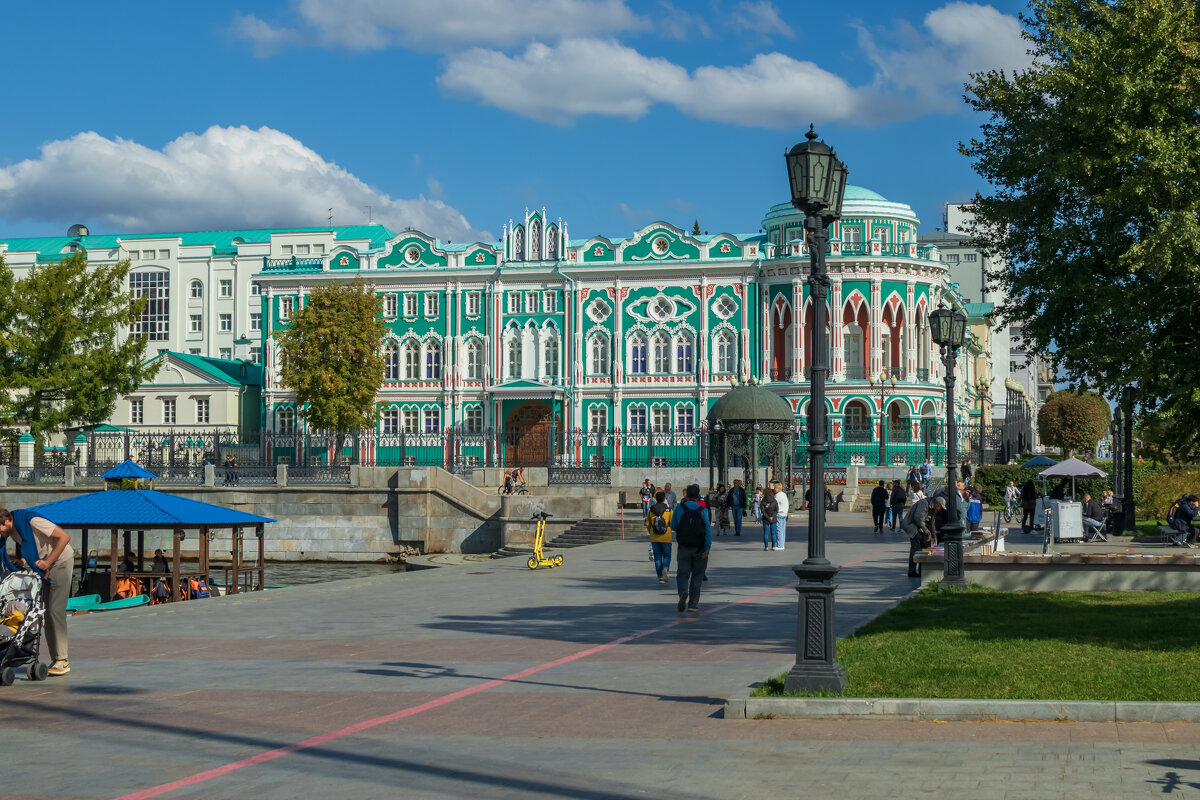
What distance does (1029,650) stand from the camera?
522 inches

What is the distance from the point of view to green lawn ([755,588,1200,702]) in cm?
1110

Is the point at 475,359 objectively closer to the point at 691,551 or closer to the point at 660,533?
the point at 660,533

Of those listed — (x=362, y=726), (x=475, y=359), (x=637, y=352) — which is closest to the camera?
(x=362, y=726)

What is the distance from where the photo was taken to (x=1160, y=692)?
10719mm

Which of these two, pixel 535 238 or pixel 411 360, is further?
pixel 411 360

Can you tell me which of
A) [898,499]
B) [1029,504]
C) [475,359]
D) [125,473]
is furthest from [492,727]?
[475,359]

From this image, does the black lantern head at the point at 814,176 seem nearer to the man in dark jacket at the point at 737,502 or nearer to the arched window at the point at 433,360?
the man in dark jacket at the point at 737,502

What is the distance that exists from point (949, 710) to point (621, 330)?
2287 inches

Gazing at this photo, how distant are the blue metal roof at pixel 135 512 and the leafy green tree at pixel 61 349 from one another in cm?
3017

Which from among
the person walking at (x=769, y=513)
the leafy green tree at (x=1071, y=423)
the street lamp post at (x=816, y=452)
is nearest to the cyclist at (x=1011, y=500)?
the person walking at (x=769, y=513)

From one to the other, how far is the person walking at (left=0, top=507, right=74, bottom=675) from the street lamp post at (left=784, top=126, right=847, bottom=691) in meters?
7.20

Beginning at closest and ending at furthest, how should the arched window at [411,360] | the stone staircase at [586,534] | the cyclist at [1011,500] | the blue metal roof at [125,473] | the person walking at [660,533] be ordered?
1. the person walking at [660,533]
2. the blue metal roof at [125,473]
3. the stone staircase at [586,534]
4. the cyclist at [1011,500]
5. the arched window at [411,360]

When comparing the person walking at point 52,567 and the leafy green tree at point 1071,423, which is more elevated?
the leafy green tree at point 1071,423

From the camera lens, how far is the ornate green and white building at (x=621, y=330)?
64.6m
